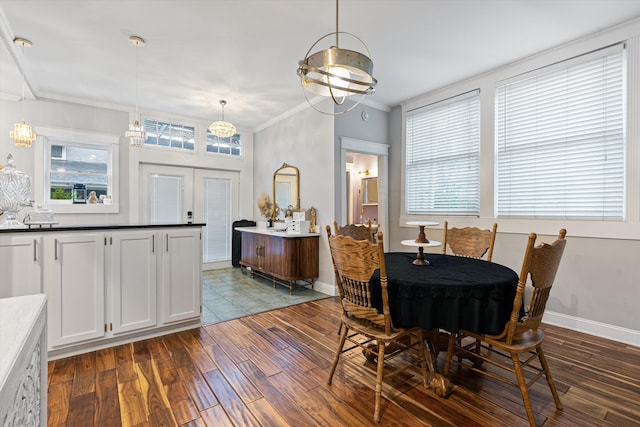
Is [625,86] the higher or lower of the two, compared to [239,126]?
lower

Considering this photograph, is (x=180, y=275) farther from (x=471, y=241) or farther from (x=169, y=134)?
(x=169, y=134)

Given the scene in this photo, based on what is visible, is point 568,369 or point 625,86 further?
point 625,86

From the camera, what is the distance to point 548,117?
3.27 m

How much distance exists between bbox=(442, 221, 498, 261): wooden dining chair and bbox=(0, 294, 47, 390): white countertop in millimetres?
2908

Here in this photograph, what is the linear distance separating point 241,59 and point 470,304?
339 cm

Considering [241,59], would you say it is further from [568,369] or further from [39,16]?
[568,369]

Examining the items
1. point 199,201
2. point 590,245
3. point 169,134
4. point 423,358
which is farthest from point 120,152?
point 590,245

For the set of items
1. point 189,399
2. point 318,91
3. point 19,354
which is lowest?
point 189,399

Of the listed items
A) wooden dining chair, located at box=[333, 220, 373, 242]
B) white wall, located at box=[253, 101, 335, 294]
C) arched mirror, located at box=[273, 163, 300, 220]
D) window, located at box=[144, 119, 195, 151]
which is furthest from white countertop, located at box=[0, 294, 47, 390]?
window, located at box=[144, 119, 195, 151]

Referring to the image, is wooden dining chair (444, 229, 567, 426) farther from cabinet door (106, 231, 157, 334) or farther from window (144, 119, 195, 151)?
window (144, 119, 195, 151)

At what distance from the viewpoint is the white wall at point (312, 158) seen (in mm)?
4387

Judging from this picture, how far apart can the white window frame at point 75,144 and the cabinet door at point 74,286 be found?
9.04ft

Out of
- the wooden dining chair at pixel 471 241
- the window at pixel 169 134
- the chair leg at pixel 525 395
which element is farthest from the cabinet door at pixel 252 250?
the chair leg at pixel 525 395

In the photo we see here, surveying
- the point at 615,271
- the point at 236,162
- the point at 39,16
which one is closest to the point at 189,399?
the point at 39,16
